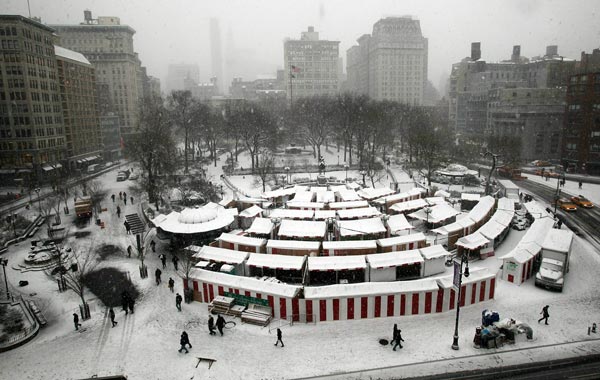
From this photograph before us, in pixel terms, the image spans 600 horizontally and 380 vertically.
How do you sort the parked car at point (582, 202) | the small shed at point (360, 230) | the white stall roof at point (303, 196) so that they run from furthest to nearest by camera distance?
the parked car at point (582, 202)
the white stall roof at point (303, 196)
the small shed at point (360, 230)

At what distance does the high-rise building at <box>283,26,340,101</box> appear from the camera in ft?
540

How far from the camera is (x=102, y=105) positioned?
9925 centimetres

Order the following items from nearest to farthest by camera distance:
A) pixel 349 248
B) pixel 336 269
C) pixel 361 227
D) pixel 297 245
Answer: pixel 336 269 < pixel 349 248 < pixel 297 245 < pixel 361 227

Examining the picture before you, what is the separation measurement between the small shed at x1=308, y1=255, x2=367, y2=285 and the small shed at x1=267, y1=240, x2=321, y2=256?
2.04 m

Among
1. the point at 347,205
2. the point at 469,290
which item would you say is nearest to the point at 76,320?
the point at 469,290

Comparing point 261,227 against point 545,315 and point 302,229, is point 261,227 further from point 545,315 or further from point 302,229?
point 545,315

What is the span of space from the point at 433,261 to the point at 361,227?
7.46 metres

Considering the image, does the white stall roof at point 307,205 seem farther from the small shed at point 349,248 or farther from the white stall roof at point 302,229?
the small shed at point 349,248

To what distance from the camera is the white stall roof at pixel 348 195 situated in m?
42.0

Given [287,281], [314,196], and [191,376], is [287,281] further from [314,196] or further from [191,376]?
[314,196]

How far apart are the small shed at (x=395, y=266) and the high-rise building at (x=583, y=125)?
5390cm

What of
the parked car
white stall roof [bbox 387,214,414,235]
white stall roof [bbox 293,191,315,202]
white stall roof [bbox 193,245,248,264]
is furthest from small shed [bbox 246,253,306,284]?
the parked car

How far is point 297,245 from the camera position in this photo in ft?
95.2

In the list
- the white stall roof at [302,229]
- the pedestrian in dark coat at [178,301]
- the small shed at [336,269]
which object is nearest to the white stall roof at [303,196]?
the white stall roof at [302,229]
